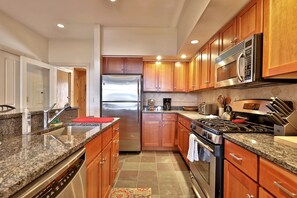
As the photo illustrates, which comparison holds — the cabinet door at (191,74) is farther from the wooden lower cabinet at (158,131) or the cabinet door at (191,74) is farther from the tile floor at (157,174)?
the tile floor at (157,174)

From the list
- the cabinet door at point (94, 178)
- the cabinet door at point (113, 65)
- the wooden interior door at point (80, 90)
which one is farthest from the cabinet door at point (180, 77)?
the wooden interior door at point (80, 90)

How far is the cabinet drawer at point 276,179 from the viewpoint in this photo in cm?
78

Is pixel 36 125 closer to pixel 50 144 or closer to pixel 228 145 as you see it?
pixel 50 144

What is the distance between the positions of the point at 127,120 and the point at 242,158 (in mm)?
2751

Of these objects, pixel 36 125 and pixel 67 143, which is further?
pixel 36 125

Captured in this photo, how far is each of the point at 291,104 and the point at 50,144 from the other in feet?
6.22

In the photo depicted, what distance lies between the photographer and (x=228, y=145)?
142 cm

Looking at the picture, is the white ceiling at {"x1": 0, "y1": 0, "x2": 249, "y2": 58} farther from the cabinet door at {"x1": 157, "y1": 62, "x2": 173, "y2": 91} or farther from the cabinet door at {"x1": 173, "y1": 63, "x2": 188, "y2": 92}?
the cabinet door at {"x1": 157, "y1": 62, "x2": 173, "y2": 91}

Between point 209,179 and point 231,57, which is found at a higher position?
point 231,57

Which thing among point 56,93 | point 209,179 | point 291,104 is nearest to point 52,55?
point 56,93

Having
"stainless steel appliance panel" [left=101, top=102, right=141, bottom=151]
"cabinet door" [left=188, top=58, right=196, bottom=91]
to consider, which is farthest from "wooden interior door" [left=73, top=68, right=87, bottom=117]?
"cabinet door" [left=188, top=58, right=196, bottom=91]

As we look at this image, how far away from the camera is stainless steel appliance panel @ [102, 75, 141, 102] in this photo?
3.65 meters

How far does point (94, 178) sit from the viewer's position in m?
1.43

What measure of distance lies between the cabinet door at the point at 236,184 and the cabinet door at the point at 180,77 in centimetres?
286
